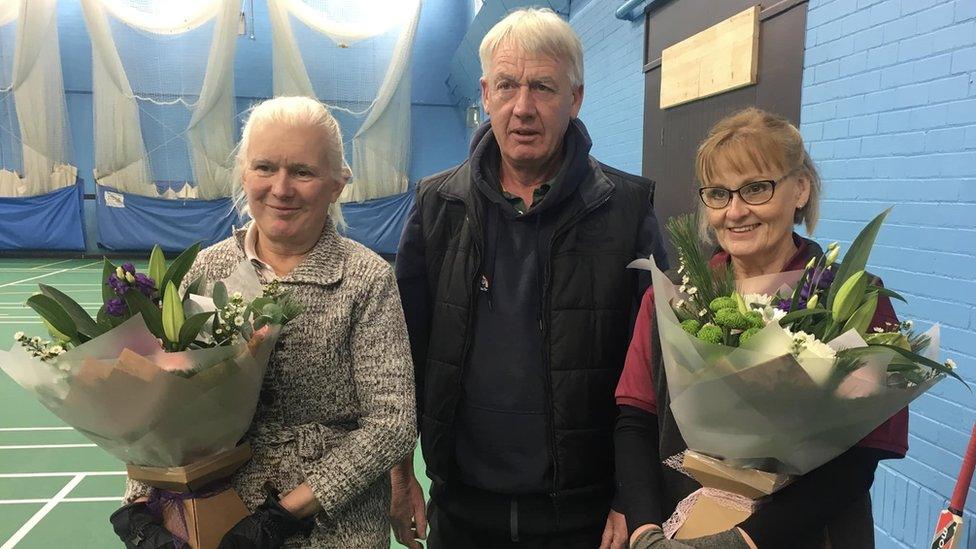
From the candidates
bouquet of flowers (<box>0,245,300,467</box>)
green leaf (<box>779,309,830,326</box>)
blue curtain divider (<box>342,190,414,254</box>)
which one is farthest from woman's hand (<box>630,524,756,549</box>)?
blue curtain divider (<box>342,190,414,254</box>)

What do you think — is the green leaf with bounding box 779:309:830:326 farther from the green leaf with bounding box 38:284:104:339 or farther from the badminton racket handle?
the green leaf with bounding box 38:284:104:339

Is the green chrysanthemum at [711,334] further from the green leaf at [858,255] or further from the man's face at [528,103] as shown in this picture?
the man's face at [528,103]

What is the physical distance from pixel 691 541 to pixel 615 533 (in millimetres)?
386

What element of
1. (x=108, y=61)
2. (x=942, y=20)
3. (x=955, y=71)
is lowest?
(x=955, y=71)

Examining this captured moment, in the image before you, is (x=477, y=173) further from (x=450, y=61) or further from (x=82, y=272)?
(x=450, y=61)

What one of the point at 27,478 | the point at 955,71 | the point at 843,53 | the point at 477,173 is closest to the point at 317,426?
the point at 477,173

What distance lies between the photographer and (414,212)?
179 cm

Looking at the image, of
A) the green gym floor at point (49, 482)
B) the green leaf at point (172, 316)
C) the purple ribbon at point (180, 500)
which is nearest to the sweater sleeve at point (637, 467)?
the purple ribbon at point (180, 500)

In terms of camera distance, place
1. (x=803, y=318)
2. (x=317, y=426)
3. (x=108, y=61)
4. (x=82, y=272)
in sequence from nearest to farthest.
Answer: (x=803, y=318) < (x=317, y=426) < (x=82, y=272) < (x=108, y=61)

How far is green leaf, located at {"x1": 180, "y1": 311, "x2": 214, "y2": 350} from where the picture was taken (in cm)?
115

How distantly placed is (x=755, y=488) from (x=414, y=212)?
42.8 inches

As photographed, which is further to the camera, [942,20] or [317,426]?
[942,20]

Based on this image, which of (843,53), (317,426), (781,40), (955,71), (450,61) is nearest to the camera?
(317,426)

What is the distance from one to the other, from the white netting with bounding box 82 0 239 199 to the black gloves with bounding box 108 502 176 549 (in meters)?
12.1
